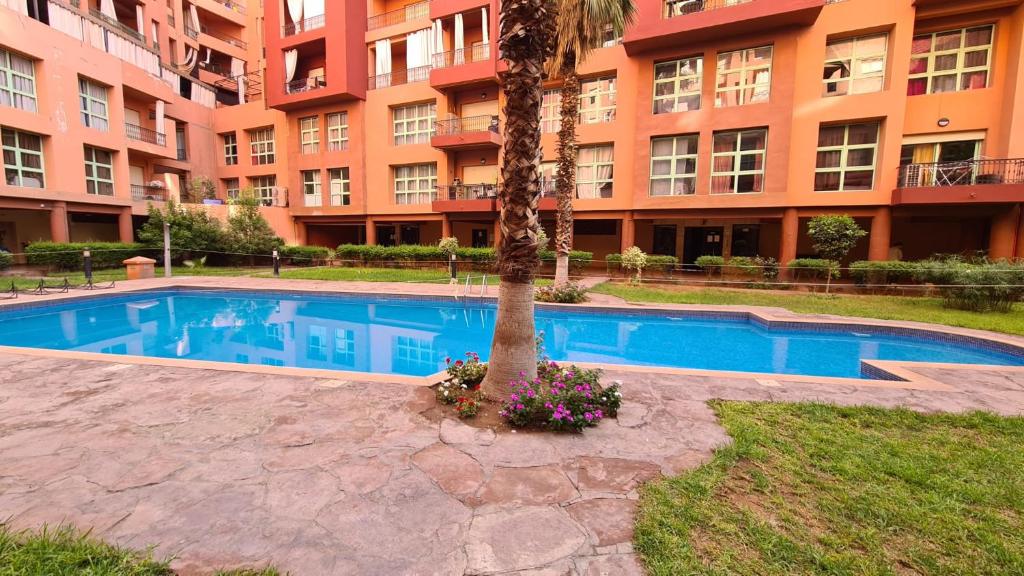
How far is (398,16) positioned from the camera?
22406mm

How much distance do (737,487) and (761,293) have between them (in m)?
13.0

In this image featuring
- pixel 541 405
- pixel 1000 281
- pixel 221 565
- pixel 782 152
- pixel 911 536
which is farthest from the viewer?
pixel 782 152

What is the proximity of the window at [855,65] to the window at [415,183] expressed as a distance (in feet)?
54.7

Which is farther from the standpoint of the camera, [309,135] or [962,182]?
[309,135]

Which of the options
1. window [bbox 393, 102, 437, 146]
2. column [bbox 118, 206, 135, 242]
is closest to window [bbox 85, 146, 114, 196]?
column [bbox 118, 206, 135, 242]

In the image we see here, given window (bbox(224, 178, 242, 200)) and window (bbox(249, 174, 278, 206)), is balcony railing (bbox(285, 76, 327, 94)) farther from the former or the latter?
window (bbox(224, 178, 242, 200))

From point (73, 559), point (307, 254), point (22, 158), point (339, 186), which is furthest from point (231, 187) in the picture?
point (73, 559)

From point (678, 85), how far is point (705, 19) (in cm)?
229

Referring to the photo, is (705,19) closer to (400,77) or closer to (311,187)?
(400,77)

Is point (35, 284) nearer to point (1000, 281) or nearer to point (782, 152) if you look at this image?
point (782, 152)

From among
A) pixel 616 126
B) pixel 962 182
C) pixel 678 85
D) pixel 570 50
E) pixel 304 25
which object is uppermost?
pixel 304 25

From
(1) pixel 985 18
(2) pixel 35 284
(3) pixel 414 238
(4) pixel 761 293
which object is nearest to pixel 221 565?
(4) pixel 761 293

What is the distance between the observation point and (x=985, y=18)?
44.6 feet

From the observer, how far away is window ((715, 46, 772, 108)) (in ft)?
50.4
